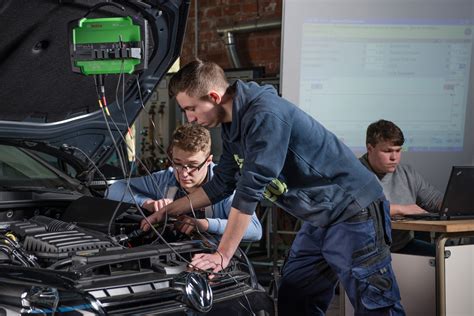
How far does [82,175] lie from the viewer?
3359 mm

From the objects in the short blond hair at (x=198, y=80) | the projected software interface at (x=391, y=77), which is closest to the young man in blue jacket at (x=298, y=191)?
the short blond hair at (x=198, y=80)

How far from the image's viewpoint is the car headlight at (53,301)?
2047mm

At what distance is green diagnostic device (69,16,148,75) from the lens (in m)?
2.73

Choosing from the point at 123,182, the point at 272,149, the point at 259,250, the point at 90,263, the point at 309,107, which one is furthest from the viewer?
the point at 259,250

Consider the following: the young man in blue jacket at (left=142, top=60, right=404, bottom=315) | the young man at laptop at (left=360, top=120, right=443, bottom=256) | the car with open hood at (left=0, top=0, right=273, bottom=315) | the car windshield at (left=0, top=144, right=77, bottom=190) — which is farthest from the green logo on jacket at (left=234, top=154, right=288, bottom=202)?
the young man at laptop at (left=360, top=120, right=443, bottom=256)

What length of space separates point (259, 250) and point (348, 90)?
2.06m

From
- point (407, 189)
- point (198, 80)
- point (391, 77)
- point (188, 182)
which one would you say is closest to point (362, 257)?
point (188, 182)

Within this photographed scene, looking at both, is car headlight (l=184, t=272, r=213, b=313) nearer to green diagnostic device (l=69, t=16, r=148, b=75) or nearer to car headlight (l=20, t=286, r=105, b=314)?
car headlight (l=20, t=286, r=105, b=314)

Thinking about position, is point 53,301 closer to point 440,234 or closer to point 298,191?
point 298,191

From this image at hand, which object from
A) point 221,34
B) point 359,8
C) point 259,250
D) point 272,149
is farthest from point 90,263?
point 221,34

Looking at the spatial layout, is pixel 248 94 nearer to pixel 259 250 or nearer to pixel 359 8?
pixel 359 8

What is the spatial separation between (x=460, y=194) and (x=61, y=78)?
2.15 m

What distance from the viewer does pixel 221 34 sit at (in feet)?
23.8

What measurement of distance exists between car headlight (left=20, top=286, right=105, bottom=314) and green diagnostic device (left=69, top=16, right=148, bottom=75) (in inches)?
37.2
